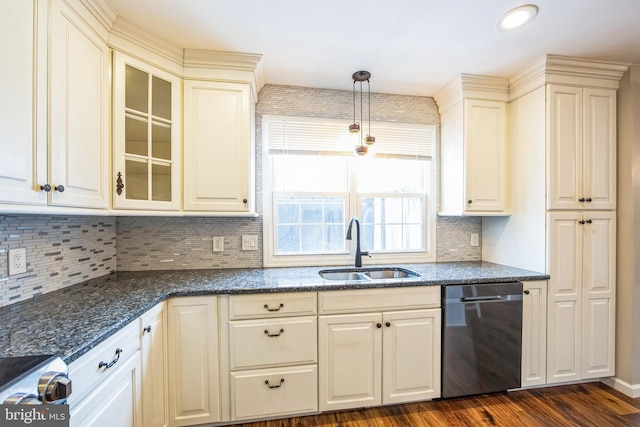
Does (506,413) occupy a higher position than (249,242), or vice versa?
(249,242)

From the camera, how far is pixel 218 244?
2.15 meters

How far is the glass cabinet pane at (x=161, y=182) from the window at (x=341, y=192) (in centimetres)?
72

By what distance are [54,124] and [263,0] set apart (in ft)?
3.69

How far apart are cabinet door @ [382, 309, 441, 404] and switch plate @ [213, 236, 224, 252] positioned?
4.33 ft

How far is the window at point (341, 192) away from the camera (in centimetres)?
229

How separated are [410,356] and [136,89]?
240 centimetres

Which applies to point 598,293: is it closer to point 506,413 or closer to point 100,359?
point 506,413

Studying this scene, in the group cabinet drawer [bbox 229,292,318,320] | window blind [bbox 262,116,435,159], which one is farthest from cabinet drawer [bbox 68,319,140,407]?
window blind [bbox 262,116,435,159]

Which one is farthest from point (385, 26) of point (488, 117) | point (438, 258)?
point (438, 258)

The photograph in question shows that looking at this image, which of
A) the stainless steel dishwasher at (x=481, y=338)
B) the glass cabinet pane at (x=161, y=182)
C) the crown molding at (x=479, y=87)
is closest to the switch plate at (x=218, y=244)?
the glass cabinet pane at (x=161, y=182)

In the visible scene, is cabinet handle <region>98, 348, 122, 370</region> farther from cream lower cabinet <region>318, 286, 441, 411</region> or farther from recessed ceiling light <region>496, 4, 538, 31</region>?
recessed ceiling light <region>496, 4, 538, 31</region>

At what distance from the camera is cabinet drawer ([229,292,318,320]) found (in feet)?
5.30

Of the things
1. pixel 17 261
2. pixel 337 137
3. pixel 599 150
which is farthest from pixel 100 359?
pixel 599 150

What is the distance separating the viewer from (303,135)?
2332 mm
